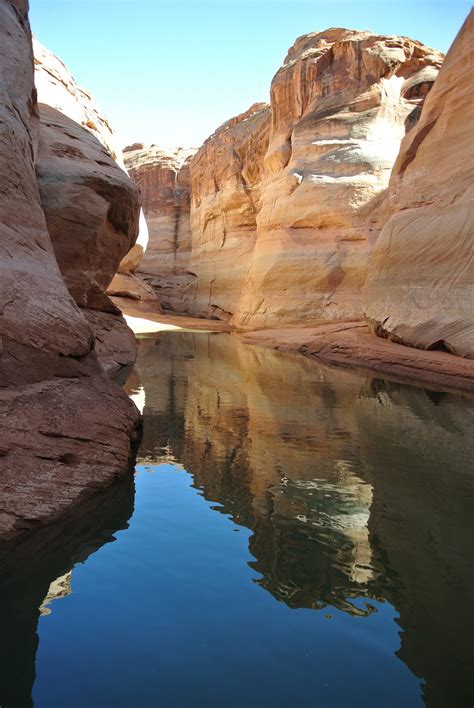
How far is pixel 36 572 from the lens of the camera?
3115 mm

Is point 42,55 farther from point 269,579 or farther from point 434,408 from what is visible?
point 269,579

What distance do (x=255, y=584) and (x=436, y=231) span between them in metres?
10.3

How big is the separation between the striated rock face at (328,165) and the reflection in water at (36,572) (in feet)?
52.9

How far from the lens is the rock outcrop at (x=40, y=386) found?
3.85 m

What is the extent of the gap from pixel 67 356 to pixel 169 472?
1.42 metres

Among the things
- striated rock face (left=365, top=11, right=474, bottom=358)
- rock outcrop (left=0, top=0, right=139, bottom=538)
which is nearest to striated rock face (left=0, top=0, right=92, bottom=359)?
rock outcrop (left=0, top=0, right=139, bottom=538)

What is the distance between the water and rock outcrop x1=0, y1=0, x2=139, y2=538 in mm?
240

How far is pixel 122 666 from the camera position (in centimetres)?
239

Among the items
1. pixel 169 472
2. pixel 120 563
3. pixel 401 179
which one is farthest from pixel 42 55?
pixel 120 563

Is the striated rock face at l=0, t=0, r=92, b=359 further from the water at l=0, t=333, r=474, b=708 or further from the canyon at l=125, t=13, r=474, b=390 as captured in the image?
the canyon at l=125, t=13, r=474, b=390

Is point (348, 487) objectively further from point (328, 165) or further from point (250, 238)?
point (250, 238)

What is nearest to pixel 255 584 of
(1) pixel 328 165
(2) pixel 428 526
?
(2) pixel 428 526

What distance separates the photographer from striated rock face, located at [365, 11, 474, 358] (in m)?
10.9

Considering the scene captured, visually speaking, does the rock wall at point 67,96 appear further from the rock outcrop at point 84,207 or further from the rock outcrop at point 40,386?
the rock outcrop at point 40,386
